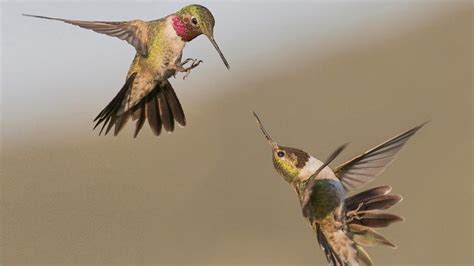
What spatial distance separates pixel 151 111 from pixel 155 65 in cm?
11

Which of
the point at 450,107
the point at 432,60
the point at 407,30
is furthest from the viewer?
the point at 407,30

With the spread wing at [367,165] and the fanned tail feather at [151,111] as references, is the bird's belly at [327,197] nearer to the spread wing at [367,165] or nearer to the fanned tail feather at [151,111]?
the spread wing at [367,165]

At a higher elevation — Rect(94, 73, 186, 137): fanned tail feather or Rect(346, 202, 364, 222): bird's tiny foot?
Rect(94, 73, 186, 137): fanned tail feather

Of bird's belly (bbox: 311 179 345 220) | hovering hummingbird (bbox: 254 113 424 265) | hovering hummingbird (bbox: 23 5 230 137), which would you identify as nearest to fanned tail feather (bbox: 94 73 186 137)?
hovering hummingbird (bbox: 23 5 230 137)

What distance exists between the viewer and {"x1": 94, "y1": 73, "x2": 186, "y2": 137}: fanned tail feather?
1759 millimetres

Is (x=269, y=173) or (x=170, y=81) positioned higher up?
(x=170, y=81)

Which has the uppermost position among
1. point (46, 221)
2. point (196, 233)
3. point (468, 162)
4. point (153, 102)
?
point (153, 102)

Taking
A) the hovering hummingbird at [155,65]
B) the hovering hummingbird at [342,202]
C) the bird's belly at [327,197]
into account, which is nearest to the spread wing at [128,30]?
the hovering hummingbird at [155,65]

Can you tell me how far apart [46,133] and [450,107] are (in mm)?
6883

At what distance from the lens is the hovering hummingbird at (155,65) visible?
1.81m

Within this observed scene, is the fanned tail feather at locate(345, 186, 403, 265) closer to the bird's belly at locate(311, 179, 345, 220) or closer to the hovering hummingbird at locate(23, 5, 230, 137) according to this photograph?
the bird's belly at locate(311, 179, 345, 220)

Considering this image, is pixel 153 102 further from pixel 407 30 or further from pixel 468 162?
pixel 407 30

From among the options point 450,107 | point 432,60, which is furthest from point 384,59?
point 450,107

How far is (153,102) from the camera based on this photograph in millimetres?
1934
